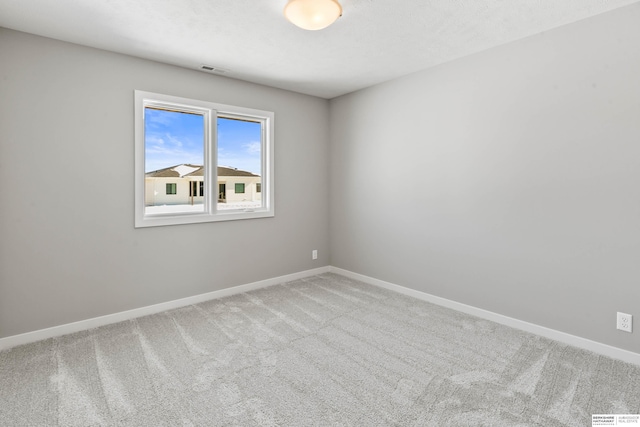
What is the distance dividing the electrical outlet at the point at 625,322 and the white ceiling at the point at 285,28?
7.35ft

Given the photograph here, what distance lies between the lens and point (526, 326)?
288 centimetres

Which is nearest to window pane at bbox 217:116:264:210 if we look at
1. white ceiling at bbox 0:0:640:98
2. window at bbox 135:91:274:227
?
window at bbox 135:91:274:227

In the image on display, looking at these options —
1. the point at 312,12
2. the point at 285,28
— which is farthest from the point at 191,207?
Result: the point at 312,12

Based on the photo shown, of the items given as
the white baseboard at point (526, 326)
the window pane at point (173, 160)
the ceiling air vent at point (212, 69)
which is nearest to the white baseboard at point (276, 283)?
the white baseboard at point (526, 326)

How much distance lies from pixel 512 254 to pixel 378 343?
1488 millimetres

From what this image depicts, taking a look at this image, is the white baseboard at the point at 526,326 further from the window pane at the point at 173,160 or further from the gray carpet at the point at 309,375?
the window pane at the point at 173,160

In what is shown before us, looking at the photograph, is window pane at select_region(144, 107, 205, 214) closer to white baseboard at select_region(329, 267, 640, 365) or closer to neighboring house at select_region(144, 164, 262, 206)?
neighboring house at select_region(144, 164, 262, 206)

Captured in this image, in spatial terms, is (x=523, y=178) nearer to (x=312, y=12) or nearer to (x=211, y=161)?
(x=312, y=12)

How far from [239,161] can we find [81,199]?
5.61 feet

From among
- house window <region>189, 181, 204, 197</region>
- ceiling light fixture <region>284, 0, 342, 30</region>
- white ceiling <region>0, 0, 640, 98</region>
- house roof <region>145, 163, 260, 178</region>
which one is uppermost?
white ceiling <region>0, 0, 640, 98</region>

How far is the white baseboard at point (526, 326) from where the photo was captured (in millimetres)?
2401

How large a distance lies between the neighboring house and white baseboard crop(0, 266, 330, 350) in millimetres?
1068

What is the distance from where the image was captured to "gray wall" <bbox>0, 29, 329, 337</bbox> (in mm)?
2627

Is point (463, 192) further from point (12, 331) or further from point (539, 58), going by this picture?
point (12, 331)
